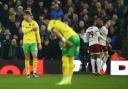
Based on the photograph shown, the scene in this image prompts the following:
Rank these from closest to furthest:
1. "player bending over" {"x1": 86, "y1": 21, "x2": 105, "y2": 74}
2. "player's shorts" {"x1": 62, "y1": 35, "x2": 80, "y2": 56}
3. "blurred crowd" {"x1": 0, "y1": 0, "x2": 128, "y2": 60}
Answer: "player's shorts" {"x1": 62, "y1": 35, "x2": 80, "y2": 56} < "player bending over" {"x1": 86, "y1": 21, "x2": 105, "y2": 74} < "blurred crowd" {"x1": 0, "y1": 0, "x2": 128, "y2": 60}

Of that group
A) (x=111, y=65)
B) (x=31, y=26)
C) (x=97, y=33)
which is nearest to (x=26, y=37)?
(x=31, y=26)

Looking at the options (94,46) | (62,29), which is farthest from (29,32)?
(62,29)

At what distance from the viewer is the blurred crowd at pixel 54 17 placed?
24750 mm

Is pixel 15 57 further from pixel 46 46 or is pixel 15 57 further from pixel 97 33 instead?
pixel 97 33

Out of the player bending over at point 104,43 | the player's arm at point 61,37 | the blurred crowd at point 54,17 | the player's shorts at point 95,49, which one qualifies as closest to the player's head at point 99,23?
the player bending over at point 104,43

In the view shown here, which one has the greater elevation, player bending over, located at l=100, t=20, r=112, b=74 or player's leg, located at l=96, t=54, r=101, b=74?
player bending over, located at l=100, t=20, r=112, b=74

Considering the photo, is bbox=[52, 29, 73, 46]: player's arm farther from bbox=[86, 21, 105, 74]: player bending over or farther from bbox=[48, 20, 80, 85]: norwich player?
bbox=[86, 21, 105, 74]: player bending over

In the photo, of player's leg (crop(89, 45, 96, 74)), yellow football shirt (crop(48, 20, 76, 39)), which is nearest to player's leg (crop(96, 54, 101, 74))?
player's leg (crop(89, 45, 96, 74))

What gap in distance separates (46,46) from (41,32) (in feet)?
2.33

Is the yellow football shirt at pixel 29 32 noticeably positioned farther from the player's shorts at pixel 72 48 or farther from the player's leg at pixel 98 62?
the player's shorts at pixel 72 48

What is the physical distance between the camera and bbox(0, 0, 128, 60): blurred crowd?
81.2 feet

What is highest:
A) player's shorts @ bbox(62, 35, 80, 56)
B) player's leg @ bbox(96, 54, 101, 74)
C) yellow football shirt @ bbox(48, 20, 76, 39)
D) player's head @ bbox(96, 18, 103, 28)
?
player's head @ bbox(96, 18, 103, 28)

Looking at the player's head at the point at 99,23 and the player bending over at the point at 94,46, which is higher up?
the player's head at the point at 99,23

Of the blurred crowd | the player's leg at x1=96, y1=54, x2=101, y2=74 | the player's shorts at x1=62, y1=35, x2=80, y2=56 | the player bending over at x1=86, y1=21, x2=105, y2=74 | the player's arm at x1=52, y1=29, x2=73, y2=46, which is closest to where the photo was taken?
the player's arm at x1=52, y1=29, x2=73, y2=46
